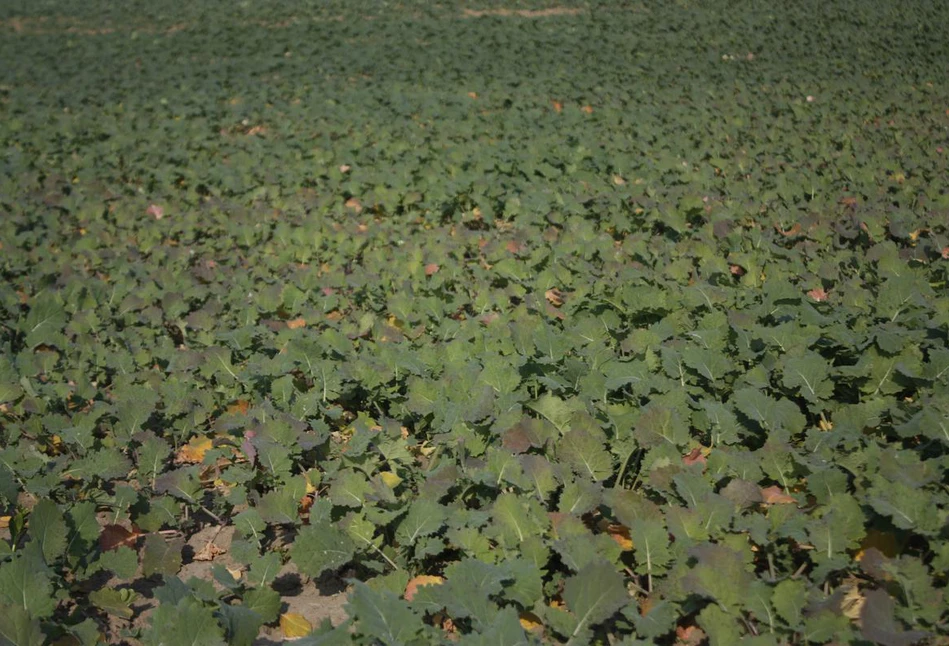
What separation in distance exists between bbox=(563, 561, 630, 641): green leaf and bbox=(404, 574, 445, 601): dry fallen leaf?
1.83 ft

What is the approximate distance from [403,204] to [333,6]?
1660cm

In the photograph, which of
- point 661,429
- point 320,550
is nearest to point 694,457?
point 661,429

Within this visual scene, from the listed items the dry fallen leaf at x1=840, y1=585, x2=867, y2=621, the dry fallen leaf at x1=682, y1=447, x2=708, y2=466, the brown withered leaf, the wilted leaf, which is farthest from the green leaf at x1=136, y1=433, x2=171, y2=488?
the dry fallen leaf at x1=840, y1=585, x2=867, y2=621

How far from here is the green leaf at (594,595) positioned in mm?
2117

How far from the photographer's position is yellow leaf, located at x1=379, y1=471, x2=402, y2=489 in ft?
9.50

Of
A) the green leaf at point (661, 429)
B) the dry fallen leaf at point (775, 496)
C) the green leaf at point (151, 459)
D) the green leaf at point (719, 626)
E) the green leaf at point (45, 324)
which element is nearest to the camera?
the green leaf at point (719, 626)

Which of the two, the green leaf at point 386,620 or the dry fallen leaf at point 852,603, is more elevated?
the green leaf at point 386,620

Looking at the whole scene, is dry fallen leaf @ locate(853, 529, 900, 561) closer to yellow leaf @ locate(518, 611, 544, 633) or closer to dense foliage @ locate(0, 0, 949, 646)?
dense foliage @ locate(0, 0, 949, 646)

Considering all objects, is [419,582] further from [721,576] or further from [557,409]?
[721,576]

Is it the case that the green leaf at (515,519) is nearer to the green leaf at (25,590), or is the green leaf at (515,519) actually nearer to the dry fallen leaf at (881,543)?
the dry fallen leaf at (881,543)

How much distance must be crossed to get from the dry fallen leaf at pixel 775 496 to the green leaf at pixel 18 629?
2049mm

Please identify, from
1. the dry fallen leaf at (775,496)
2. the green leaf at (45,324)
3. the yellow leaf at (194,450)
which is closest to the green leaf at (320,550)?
the yellow leaf at (194,450)

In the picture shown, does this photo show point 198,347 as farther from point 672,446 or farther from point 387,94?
point 387,94

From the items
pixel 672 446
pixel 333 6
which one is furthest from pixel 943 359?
pixel 333 6
